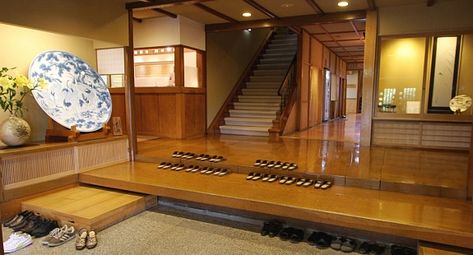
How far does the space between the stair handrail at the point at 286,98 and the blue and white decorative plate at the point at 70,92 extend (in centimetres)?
352

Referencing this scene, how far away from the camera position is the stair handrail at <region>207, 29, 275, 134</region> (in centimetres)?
719

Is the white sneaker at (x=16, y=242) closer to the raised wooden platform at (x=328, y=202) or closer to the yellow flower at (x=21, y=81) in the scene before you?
the raised wooden platform at (x=328, y=202)

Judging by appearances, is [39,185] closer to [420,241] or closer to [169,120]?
[169,120]

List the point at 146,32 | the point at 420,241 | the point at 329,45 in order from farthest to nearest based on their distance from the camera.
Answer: the point at 329,45 → the point at 146,32 → the point at 420,241

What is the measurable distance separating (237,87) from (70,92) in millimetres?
4586

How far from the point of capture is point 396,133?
5.53m

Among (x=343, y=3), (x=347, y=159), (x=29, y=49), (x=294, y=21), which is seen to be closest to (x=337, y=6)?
(x=343, y=3)

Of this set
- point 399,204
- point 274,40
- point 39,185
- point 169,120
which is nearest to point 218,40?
point 169,120

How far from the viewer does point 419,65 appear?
547 cm

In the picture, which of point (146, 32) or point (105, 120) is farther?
point (146, 32)

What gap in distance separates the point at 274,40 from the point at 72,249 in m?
8.47

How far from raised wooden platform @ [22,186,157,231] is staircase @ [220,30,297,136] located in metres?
Result: 3.77

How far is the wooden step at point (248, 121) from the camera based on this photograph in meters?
7.06

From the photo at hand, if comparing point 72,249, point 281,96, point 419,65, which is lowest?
point 72,249
